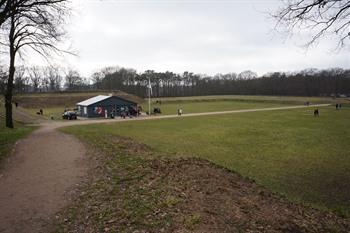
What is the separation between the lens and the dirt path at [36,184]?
21.2ft

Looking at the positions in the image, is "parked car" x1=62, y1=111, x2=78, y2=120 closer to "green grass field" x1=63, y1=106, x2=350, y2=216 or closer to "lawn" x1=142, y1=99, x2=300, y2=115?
"lawn" x1=142, y1=99, x2=300, y2=115

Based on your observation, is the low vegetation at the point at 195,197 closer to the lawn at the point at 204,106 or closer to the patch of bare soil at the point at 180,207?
the patch of bare soil at the point at 180,207

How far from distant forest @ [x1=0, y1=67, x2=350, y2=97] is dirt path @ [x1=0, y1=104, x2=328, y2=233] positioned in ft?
324

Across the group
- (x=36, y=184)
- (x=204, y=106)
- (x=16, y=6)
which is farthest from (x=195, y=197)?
(x=204, y=106)

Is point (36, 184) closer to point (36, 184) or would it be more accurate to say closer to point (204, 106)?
point (36, 184)

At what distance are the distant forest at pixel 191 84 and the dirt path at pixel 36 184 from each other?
98884 mm

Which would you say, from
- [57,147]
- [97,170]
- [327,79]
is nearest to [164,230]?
[97,170]

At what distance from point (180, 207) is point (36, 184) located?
15.5ft

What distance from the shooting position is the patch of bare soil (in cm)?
606

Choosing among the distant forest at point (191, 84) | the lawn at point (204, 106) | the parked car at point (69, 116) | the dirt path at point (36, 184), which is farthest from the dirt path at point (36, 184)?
the distant forest at point (191, 84)

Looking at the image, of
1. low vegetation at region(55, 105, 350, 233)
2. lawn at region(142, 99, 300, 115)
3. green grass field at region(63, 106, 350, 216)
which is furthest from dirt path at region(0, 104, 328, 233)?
lawn at region(142, 99, 300, 115)

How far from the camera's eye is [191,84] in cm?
15050

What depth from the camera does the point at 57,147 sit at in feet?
51.2

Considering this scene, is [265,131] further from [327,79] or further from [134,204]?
[327,79]
